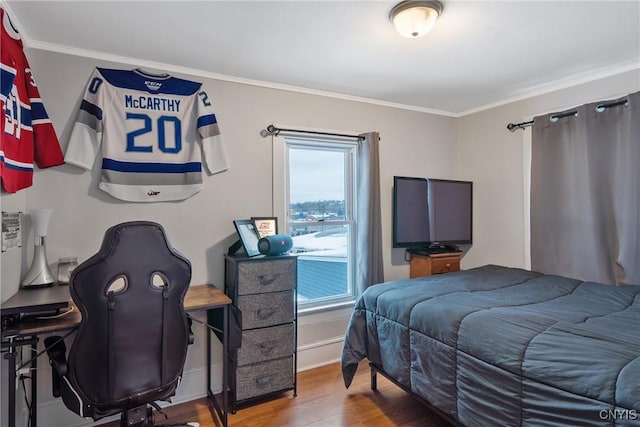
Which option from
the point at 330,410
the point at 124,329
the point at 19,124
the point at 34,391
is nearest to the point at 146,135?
the point at 19,124

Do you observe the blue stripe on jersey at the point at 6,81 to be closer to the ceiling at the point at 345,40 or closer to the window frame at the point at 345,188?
the ceiling at the point at 345,40

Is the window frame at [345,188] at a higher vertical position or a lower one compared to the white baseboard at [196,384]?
higher

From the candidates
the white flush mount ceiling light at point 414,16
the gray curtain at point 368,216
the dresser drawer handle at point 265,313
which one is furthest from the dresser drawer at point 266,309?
the white flush mount ceiling light at point 414,16

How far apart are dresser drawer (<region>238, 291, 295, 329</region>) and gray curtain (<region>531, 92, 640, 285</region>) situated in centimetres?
226

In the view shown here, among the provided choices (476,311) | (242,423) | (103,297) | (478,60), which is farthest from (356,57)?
(242,423)

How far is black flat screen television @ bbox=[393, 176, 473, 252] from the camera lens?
10.8ft

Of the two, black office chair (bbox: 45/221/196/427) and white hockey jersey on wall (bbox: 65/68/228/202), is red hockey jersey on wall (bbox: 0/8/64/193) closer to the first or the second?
white hockey jersey on wall (bbox: 65/68/228/202)

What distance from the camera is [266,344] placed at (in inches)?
95.2

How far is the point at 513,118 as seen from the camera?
131 inches

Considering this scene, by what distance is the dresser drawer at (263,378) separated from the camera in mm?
2346

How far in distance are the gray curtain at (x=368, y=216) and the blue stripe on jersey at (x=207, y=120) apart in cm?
133

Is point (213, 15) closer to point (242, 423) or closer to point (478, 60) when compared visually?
point (478, 60)

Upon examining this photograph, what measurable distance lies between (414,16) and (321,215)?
71.1 inches

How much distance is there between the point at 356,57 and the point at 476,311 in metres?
1.81
